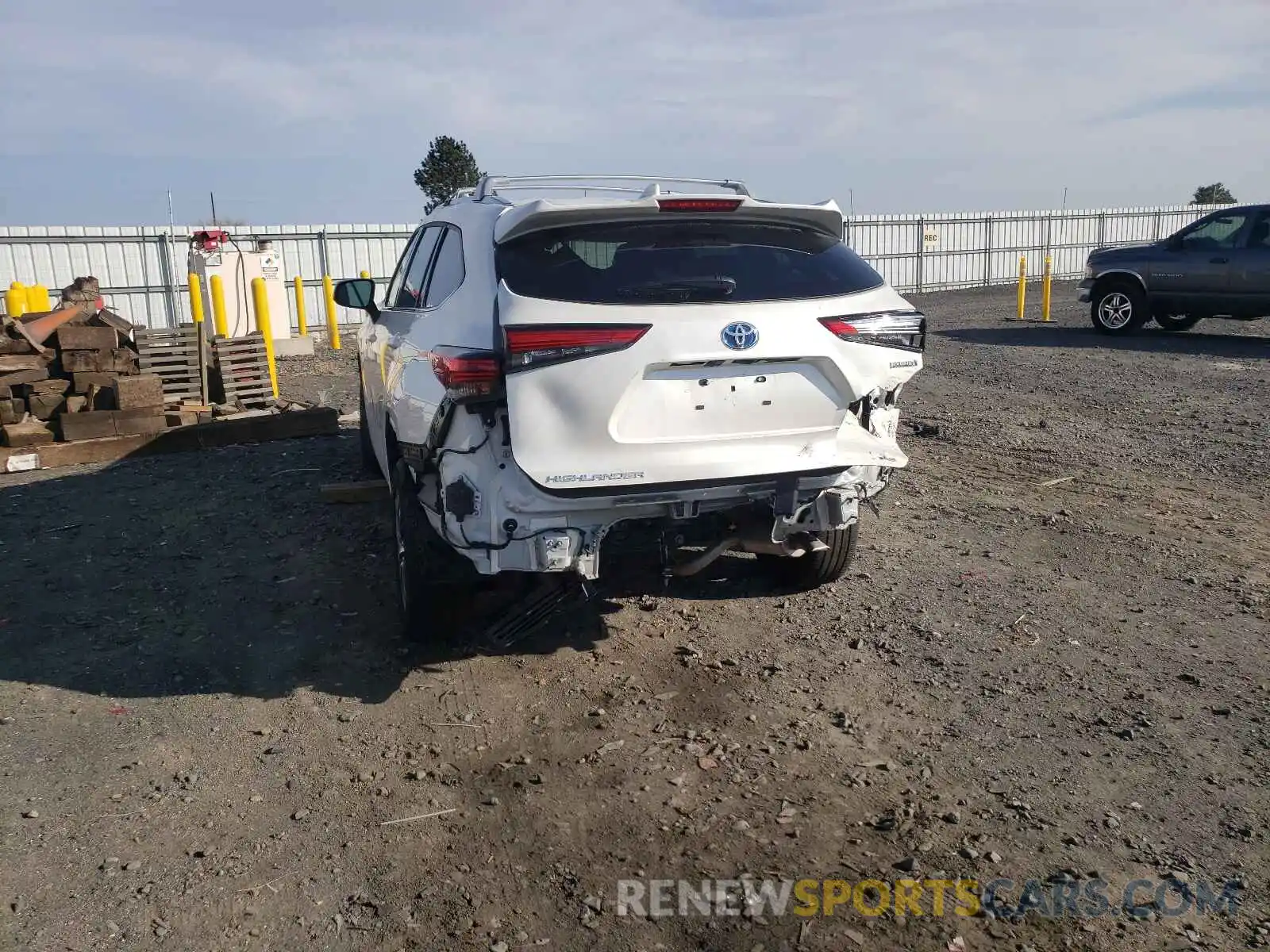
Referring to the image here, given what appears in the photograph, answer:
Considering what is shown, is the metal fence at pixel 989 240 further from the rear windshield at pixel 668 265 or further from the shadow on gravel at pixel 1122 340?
the rear windshield at pixel 668 265

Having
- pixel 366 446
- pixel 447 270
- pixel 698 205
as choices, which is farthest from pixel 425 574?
pixel 366 446

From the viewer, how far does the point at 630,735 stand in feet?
12.7

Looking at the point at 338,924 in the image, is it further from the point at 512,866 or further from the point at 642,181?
the point at 642,181

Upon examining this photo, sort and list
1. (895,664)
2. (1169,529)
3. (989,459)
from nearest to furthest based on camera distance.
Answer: (895,664)
(1169,529)
(989,459)

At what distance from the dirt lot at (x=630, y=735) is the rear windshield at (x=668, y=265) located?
3.60ft

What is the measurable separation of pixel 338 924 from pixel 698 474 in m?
1.86

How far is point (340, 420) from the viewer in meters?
10.2

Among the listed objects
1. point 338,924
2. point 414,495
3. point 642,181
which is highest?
point 642,181

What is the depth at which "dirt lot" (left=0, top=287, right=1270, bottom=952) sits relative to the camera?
293 cm

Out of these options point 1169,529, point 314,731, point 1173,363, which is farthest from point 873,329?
point 1173,363

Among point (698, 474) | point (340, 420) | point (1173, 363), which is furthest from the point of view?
point (1173, 363)

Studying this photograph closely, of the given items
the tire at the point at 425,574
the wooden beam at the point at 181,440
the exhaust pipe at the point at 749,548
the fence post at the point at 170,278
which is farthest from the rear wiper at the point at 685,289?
the fence post at the point at 170,278

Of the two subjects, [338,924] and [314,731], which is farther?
[314,731]

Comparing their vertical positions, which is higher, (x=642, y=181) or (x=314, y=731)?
(x=642, y=181)
